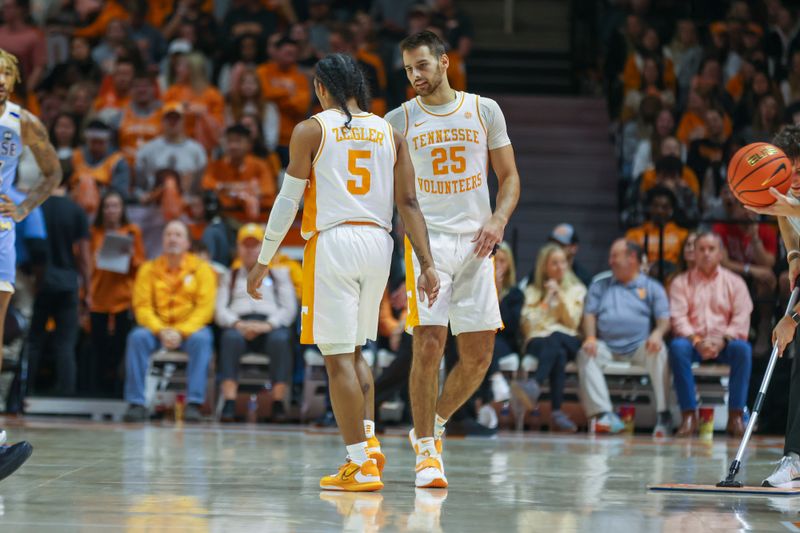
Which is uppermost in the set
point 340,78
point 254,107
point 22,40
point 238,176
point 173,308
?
point 22,40

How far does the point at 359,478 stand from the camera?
551cm

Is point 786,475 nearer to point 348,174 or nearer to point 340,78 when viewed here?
point 348,174

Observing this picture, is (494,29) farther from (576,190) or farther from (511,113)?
(576,190)

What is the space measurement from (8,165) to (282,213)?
163cm

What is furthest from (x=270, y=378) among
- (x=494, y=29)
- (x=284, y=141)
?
(x=494, y=29)

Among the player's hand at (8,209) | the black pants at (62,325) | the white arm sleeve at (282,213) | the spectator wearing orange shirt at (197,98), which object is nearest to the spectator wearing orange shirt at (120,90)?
the spectator wearing orange shirt at (197,98)

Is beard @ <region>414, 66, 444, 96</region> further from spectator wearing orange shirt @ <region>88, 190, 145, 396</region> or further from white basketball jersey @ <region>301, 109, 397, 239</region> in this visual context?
spectator wearing orange shirt @ <region>88, 190, 145, 396</region>

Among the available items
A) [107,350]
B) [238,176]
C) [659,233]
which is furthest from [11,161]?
[659,233]

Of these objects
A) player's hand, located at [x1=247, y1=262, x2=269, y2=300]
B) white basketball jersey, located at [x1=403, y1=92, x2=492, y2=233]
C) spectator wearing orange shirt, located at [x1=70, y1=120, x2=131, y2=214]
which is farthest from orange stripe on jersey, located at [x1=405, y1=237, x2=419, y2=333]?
spectator wearing orange shirt, located at [x1=70, y1=120, x2=131, y2=214]

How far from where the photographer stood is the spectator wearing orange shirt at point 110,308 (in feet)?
35.0

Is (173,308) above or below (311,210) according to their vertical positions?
below

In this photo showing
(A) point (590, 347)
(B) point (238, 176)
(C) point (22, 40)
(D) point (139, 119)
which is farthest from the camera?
(C) point (22, 40)

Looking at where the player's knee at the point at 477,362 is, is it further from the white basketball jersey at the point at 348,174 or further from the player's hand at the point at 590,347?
the player's hand at the point at 590,347

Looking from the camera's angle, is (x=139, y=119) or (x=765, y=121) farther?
(x=765, y=121)
